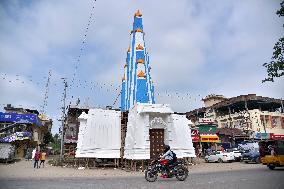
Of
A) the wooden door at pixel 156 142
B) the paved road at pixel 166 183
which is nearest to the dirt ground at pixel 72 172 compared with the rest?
the wooden door at pixel 156 142

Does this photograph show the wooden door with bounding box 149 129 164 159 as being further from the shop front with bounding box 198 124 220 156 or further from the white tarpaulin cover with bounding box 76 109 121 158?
the shop front with bounding box 198 124 220 156

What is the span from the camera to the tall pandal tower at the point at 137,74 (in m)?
25.6

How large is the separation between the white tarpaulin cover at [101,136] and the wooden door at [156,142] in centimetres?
349

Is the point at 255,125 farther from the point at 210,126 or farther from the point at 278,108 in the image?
the point at 278,108

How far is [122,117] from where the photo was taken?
2527 centimetres

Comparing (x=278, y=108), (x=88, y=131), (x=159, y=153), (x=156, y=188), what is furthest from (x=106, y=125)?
(x=278, y=108)

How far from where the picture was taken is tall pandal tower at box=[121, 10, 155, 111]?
84.0ft

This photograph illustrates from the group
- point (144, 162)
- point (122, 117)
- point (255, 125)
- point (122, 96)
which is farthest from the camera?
point (255, 125)

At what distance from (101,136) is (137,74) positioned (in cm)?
697

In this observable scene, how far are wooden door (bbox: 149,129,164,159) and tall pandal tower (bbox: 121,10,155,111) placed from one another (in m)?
4.29

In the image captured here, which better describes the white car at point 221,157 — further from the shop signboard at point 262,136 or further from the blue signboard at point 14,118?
the blue signboard at point 14,118

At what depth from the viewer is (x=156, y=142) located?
21.9 meters

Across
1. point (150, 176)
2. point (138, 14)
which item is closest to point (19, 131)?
point (138, 14)

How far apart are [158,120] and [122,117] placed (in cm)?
449
